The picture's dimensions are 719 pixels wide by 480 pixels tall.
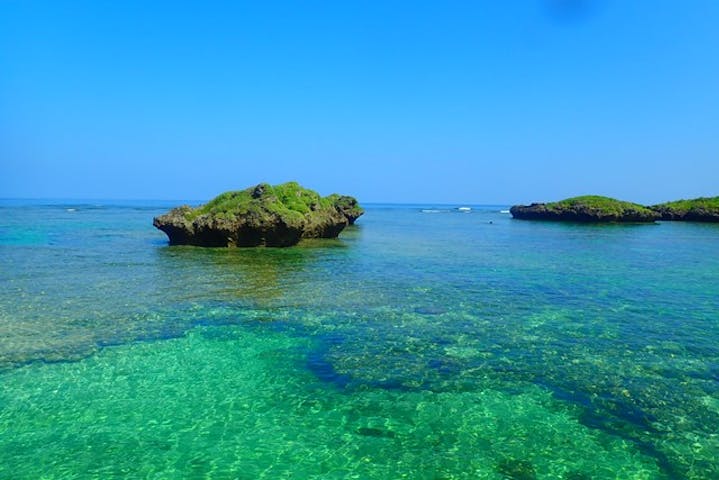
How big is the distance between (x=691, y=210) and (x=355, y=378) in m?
115

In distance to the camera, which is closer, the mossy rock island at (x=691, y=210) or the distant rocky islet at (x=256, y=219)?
the distant rocky islet at (x=256, y=219)

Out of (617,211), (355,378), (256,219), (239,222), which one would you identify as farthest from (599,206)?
(355,378)

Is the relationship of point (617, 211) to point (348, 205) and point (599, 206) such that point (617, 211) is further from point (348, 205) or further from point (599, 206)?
point (348, 205)

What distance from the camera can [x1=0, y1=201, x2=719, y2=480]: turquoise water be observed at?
8.74 meters

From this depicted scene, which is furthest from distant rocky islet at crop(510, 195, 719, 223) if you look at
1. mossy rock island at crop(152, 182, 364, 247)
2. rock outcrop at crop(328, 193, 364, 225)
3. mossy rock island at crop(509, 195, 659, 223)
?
mossy rock island at crop(152, 182, 364, 247)

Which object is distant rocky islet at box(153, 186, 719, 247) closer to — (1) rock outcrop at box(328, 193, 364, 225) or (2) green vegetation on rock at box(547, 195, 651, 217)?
(1) rock outcrop at box(328, 193, 364, 225)

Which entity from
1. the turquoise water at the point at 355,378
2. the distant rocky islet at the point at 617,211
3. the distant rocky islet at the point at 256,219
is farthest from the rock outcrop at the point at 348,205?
the distant rocky islet at the point at 617,211

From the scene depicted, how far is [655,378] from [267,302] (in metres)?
14.6

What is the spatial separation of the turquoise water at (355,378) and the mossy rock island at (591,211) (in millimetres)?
82518

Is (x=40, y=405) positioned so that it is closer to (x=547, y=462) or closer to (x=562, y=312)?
(x=547, y=462)

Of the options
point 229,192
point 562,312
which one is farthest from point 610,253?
point 229,192

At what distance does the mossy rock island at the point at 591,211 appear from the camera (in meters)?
99.5

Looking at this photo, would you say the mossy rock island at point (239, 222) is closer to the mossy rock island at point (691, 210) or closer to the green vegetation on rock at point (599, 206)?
the green vegetation on rock at point (599, 206)

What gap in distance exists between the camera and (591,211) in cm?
10194
